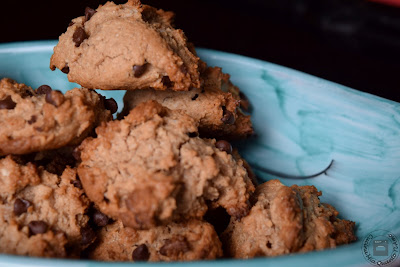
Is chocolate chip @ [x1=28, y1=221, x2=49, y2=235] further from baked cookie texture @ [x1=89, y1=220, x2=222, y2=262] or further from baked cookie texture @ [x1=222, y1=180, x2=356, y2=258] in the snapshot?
baked cookie texture @ [x1=222, y1=180, x2=356, y2=258]

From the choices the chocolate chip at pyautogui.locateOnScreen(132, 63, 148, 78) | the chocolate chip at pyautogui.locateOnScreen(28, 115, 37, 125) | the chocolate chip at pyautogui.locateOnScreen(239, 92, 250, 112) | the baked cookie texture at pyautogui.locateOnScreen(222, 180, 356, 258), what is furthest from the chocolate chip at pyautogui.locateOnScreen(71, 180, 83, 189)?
the chocolate chip at pyautogui.locateOnScreen(239, 92, 250, 112)

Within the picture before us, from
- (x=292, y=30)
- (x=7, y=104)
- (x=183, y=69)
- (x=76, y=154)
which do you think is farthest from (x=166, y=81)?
(x=292, y=30)

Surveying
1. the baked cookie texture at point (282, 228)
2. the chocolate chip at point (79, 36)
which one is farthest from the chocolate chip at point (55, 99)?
the baked cookie texture at point (282, 228)

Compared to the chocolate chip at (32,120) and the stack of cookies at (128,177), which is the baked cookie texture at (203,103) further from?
the chocolate chip at (32,120)

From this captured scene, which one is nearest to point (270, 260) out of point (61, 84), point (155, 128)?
point (155, 128)

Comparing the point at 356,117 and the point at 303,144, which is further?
the point at 303,144

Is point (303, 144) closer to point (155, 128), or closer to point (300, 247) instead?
point (300, 247)
